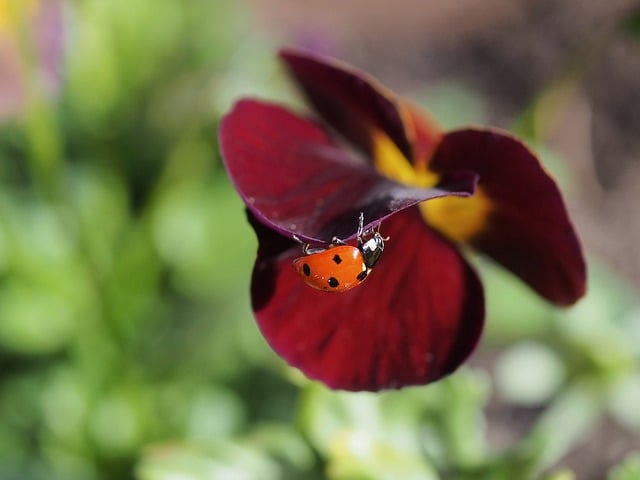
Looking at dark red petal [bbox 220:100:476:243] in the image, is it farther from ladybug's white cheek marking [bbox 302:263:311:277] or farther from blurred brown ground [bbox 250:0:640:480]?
blurred brown ground [bbox 250:0:640:480]

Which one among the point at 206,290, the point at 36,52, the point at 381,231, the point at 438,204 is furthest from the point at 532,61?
the point at 381,231

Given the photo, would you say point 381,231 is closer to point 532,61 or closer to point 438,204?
point 438,204

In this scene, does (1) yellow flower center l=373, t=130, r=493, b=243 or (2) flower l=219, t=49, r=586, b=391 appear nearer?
(2) flower l=219, t=49, r=586, b=391

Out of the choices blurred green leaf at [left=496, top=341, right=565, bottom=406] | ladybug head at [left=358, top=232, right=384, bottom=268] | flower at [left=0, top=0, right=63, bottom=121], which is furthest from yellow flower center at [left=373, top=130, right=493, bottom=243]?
flower at [left=0, top=0, right=63, bottom=121]

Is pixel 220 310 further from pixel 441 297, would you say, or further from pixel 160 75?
pixel 441 297

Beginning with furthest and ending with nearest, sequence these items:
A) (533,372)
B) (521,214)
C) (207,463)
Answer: (533,372) → (207,463) → (521,214)

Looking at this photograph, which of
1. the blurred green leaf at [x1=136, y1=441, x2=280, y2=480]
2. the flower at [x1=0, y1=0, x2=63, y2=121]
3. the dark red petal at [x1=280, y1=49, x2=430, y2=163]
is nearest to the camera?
the dark red petal at [x1=280, y1=49, x2=430, y2=163]

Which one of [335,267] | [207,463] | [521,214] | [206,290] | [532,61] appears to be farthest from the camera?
[532,61]

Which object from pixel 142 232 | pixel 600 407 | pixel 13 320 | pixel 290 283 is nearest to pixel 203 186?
pixel 142 232

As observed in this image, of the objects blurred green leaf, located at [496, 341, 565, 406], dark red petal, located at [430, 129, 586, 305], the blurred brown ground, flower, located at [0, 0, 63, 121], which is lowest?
dark red petal, located at [430, 129, 586, 305]

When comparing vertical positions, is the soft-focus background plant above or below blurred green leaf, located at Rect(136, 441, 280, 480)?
above
